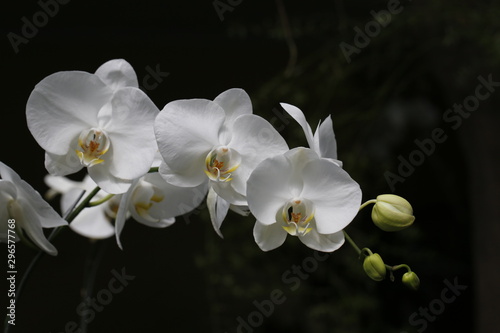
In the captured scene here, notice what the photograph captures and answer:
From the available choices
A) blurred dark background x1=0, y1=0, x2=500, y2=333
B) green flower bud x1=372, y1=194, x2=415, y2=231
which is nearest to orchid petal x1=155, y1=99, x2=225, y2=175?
green flower bud x1=372, y1=194, x2=415, y2=231

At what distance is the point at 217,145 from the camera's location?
44 centimetres

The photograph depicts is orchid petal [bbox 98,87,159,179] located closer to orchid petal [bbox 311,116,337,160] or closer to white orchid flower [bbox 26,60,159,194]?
white orchid flower [bbox 26,60,159,194]

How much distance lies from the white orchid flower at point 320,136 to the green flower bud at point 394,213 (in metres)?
0.04

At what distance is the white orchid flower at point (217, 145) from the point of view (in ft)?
1.36

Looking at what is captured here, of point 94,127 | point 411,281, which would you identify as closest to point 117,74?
point 94,127

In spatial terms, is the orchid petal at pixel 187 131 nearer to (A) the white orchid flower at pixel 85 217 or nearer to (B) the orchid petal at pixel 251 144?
(B) the orchid petal at pixel 251 144

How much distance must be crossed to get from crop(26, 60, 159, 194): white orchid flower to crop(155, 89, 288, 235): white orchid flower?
0.07 ft

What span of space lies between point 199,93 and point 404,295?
894 mm

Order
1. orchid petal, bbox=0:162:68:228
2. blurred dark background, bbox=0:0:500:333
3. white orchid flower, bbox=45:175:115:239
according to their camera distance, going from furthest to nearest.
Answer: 1. blurred dark background, bbox=0:0:500:333
2. white orchid flower, bbox=45:175:115:239
3. orchid petal, bbox=0:162:68:228

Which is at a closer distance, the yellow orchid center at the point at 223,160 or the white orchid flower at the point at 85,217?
the yellow orchid center at the point at 223,160

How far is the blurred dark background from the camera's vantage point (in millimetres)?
1305

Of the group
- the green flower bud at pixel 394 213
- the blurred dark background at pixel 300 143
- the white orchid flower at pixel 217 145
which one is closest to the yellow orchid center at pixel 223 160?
the white orchid flower at pixel 217 145

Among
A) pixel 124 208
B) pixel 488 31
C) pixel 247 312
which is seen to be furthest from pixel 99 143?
pixel 247 312

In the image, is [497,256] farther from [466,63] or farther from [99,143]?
[99,143]
